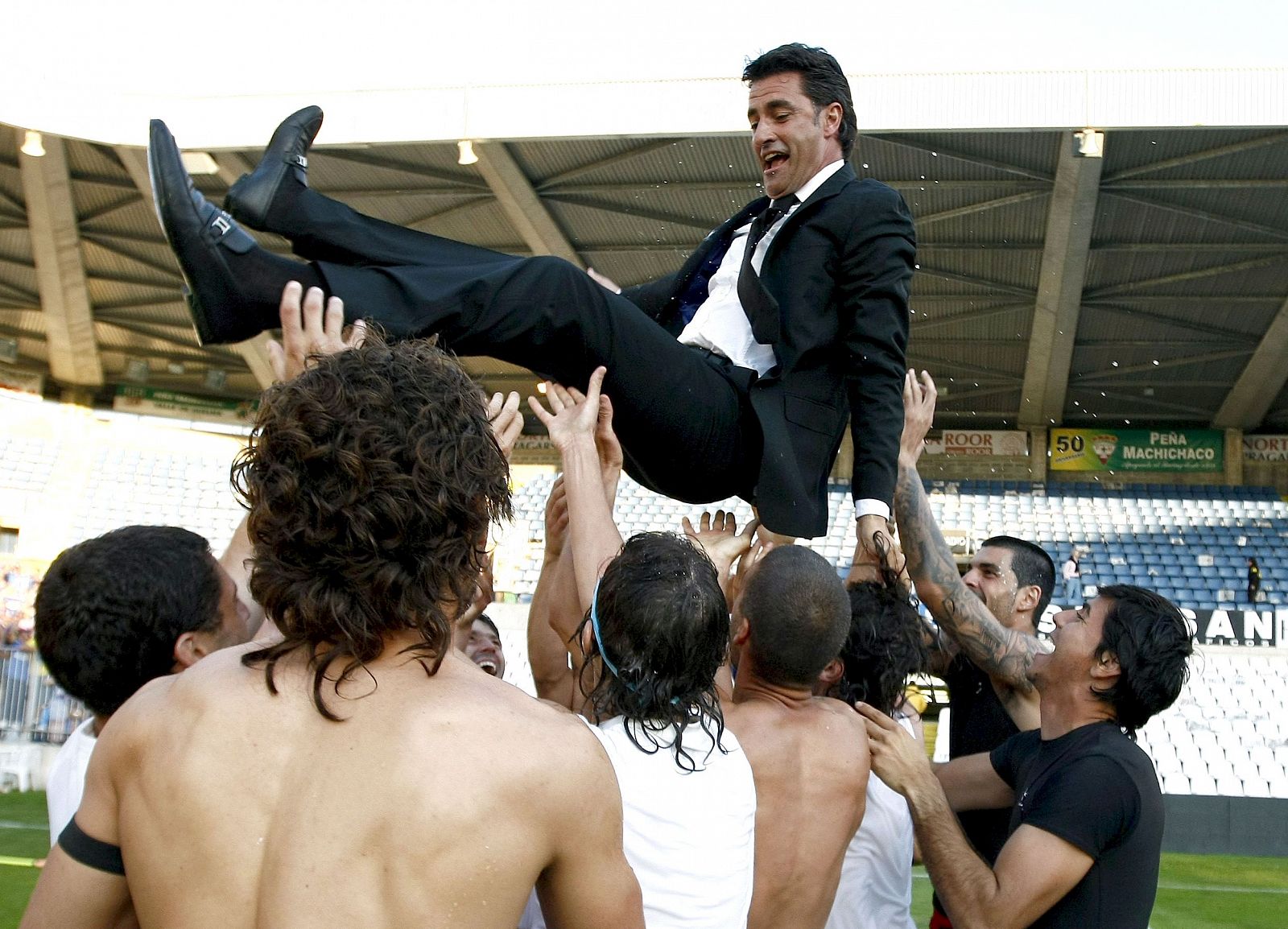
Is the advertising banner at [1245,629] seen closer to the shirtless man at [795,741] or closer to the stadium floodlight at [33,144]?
the shirtless man at [795,741]

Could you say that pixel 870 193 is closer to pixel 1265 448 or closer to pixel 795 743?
pixel 795 743

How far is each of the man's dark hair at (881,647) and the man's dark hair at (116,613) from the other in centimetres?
164

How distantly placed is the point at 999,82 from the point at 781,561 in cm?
1403

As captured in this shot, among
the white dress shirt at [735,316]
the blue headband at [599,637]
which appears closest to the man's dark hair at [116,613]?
the blue headband at [599,637]

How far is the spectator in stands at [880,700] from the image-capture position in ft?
10.1

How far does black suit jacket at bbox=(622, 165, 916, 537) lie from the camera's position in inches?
112

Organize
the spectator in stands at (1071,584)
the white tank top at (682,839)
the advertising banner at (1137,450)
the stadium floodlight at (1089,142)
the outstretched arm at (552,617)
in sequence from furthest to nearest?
the advertising banner at (1137,450) → the spectator in stands at (1071,584) → the stadium floodlight at (1089,142) → the outstretched arm at (552,617) → the white tank top at (682,839)

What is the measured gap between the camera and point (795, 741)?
2.62 meters

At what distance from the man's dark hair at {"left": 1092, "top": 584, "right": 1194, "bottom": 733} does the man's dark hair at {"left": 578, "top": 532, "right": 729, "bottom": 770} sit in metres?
1.26

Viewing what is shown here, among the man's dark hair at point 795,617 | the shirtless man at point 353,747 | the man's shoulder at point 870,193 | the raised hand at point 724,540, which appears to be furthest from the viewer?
the raised hand at point 724,540

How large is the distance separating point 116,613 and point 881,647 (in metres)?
1.83

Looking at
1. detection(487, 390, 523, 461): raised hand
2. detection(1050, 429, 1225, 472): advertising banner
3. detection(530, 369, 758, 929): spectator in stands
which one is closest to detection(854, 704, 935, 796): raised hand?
detection(530, 369, 758, 929): spectator in stands

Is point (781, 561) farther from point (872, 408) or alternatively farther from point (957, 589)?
point (957, 589)

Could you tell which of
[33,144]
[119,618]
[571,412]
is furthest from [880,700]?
Answer: [33,144]
